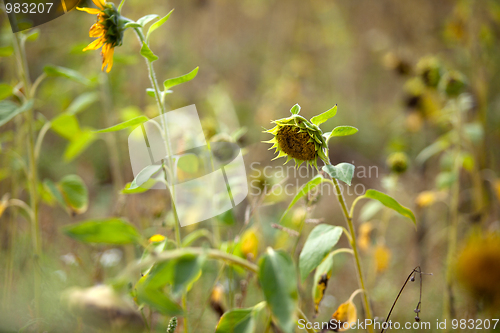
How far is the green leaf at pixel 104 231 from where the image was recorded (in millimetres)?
317

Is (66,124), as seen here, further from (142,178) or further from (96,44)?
(142,178)

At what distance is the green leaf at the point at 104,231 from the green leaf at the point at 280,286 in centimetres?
15

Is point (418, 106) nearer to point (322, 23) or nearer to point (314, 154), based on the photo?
point (314, 154)

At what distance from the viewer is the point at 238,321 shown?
1.32ft

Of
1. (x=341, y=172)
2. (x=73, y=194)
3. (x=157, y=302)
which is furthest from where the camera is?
(x=73, y=194)

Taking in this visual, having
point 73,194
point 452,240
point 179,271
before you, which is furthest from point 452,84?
point 73,194

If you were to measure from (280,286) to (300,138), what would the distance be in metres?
0.22

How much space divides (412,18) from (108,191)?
8.02ft

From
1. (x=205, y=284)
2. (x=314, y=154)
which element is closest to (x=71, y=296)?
(x=314, y=154)

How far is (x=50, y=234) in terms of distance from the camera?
1403 millimetres

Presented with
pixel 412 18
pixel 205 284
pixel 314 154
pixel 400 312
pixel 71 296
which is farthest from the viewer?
pixel 412 18

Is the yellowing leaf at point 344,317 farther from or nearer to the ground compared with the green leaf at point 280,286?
nearer to the ground

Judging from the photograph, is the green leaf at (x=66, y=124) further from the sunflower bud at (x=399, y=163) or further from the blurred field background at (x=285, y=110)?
the sunflower bud at (x=399, y=163)

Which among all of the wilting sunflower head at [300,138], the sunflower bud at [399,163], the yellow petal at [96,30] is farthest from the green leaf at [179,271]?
the sunflower bud at [399,163]
